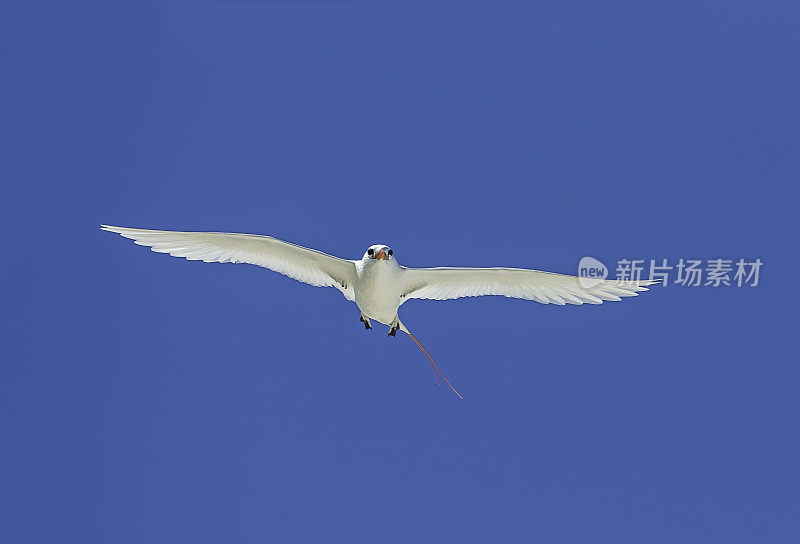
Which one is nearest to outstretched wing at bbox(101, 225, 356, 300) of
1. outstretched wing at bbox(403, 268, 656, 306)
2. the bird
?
the bird

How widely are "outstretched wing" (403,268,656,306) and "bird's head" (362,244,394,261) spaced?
54 centimetres

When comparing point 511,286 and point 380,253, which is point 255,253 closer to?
point 380,253

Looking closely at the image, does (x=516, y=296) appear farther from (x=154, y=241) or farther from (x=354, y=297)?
(x=154, y=241)

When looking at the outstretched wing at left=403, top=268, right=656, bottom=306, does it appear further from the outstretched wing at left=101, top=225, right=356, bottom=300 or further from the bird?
the outstretched wing at left=101, top=225, right=356, bottom=300

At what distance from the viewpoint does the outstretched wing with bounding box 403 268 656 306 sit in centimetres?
1409

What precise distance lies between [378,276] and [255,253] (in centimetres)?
174

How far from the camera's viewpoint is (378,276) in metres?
13.6

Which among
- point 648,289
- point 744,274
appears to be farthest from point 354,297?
point 744,274

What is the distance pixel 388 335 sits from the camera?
14672mm

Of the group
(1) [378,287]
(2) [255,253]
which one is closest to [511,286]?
(1) [378,287]

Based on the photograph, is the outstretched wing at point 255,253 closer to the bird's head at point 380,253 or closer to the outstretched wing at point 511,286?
the bird's head at point 380,253

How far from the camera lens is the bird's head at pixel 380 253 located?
13.5 meters

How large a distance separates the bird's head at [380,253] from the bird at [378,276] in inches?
0.5

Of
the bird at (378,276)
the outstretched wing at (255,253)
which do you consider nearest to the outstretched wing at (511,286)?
the bird at (378,276)
